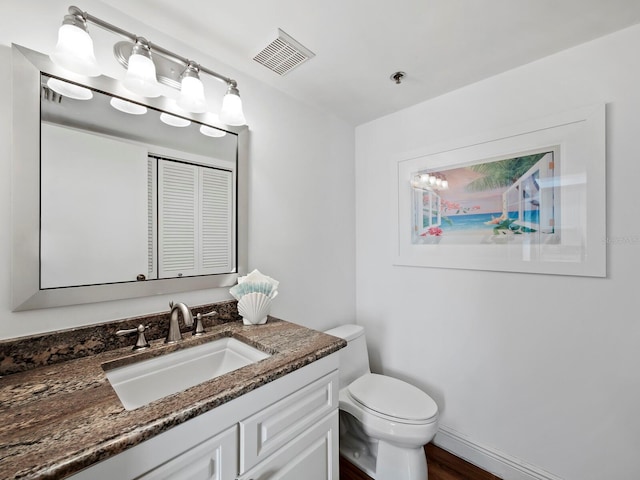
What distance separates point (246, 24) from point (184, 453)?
61.9 inches

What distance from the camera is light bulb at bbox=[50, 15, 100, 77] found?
0.89m

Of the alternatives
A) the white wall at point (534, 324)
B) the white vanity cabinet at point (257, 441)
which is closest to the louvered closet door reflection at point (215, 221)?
the white vanity cabinet at point (257, 441)

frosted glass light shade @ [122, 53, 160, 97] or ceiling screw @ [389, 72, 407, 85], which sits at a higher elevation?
ceiling screw @ [389, 72, 407, 85]

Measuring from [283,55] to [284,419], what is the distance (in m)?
1.60

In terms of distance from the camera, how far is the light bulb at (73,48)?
885 mm

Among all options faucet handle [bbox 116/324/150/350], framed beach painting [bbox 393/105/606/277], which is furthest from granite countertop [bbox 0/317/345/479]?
framed beach painting [bbox 393/105/606/277]

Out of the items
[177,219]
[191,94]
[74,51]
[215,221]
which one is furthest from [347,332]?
[74,51]

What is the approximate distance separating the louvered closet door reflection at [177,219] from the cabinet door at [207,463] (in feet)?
2.42

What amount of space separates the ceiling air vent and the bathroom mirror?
0.39 m

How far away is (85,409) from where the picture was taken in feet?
2.24

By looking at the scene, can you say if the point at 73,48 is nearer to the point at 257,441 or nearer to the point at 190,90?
the point at 190,90

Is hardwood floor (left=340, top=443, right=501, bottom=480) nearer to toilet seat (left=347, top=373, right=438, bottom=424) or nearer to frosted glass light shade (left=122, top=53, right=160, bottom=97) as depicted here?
toilet seat (left=347, top=373, right=438, bottom=424)

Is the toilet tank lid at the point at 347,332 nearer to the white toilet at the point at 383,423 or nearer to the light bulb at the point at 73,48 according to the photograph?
the white toilet at the point at 383,423

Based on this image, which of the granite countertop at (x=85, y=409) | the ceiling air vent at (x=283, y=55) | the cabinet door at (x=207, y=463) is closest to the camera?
the granite countertop at (x=85, y=409)
